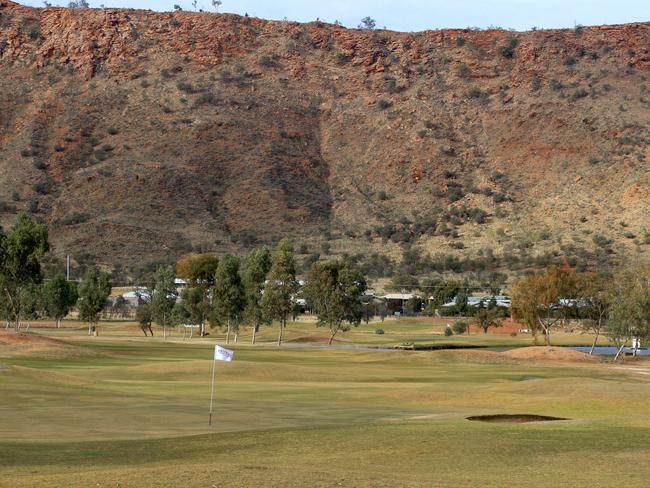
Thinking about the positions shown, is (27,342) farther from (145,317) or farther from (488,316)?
(488,316)

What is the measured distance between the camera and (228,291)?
344 feet

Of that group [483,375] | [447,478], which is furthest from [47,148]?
[447,478]

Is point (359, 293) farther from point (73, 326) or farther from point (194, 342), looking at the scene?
point (73, 326)

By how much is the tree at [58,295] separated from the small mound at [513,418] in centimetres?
8434

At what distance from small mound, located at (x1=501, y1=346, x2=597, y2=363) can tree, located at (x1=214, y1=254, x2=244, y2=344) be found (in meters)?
29.8

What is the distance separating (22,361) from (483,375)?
26.3 metres

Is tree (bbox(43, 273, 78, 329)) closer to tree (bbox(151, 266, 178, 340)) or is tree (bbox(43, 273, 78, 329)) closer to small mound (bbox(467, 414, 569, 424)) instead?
tree (bbox(151, 266, 178, 340))

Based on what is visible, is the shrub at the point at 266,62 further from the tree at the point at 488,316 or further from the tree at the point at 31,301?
the tree at the point at 488,316

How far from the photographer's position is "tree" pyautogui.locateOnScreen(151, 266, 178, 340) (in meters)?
112

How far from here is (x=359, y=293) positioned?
4119 inches

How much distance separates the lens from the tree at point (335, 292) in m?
103

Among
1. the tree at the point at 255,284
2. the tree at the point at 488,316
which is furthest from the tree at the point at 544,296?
the tree at the point at 255,284

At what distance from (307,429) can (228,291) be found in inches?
→ 2831

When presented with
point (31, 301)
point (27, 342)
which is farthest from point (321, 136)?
point (27, 342)
